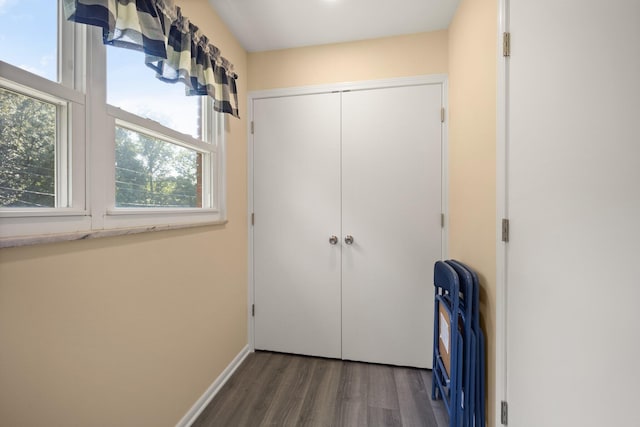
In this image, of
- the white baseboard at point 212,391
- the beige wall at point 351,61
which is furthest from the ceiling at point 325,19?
the white baseboard at point 212,391

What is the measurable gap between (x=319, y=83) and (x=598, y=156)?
1824mm

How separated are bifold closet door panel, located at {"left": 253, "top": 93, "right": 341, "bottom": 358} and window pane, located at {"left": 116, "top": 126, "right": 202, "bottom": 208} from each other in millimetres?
646

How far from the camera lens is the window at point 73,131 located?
0.78 m

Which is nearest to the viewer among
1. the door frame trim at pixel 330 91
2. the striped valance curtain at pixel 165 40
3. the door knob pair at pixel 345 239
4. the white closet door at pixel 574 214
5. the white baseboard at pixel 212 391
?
the white closet door at pixel 574 214

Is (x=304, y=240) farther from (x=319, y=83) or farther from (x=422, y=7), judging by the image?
(x=422, y=7)

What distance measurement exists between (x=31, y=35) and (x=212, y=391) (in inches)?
77.8

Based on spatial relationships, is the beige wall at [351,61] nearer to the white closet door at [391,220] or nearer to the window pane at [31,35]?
the white closet door at [391,220]

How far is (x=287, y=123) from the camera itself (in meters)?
2.14

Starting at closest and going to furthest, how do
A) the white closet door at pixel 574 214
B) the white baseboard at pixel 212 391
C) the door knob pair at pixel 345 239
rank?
the white closet door at pixel 574 214, the white baseboard at pixel 212 391, the door knob pair at pixel 345 239

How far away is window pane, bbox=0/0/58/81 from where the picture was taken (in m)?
0.77

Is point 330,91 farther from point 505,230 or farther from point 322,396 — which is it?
point 322,396

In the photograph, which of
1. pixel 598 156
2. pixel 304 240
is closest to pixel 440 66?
pixel 598 156

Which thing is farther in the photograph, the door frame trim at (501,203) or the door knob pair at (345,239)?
the door knob pair at (345,239)

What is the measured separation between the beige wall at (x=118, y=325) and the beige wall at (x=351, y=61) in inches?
A: 14.7
